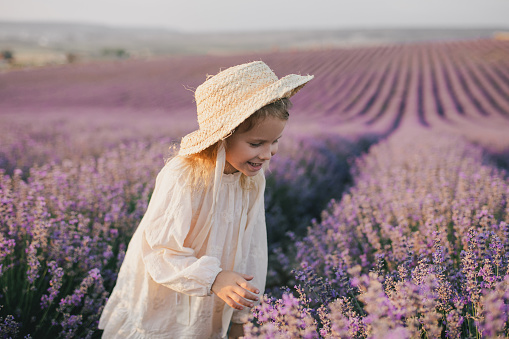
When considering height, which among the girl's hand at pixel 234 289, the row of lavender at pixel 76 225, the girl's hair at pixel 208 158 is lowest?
the row of lavender at pixel 76 225

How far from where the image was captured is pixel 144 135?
5176 mm

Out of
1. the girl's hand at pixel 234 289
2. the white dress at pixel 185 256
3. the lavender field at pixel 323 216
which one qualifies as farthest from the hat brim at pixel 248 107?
the girl's hand at pixel 234 289

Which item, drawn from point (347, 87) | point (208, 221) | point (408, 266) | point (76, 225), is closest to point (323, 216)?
point (408, 266)

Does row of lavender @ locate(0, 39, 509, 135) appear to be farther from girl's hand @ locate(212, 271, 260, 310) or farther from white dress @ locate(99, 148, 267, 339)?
girl's hand @ locate(212, 271, 260, 310)

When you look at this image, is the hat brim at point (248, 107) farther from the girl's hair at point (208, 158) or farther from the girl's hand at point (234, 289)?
the girl's hand at point (234, 289)

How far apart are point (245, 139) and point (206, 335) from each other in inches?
34.1

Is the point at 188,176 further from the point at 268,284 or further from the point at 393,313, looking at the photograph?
the point at 268,284

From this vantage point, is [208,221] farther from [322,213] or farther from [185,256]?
[322,213]

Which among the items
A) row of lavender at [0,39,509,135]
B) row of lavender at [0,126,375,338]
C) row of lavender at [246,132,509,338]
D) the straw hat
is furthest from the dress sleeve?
row of lavender at [0,39,509,135]

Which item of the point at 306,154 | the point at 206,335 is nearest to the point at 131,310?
the point at 206,335

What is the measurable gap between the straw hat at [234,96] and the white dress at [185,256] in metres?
0.12

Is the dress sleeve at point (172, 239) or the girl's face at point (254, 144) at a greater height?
the girl's face at point (254, 144)

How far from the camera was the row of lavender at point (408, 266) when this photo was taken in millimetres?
865

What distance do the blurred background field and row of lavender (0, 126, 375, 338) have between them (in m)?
0.01
